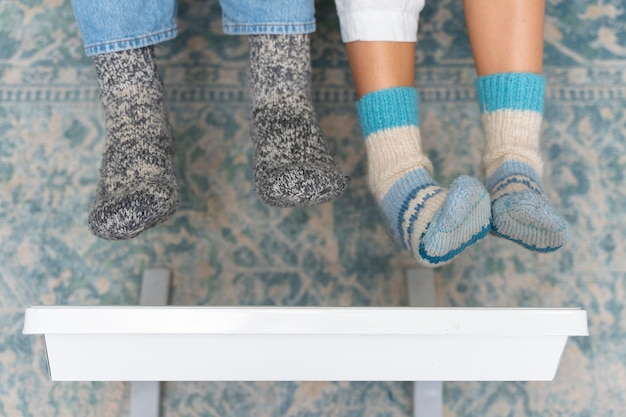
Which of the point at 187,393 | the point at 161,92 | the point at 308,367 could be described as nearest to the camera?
the point at 308,367

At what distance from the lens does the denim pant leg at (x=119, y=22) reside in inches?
23.8

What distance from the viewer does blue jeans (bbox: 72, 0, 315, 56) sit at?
0.61m

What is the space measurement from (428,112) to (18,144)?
64 centimetres

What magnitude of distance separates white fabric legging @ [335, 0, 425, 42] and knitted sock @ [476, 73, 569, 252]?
12cm

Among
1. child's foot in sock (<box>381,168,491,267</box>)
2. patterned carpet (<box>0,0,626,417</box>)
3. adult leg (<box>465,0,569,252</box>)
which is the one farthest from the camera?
patterned carpet (<box>0,0,626,417</box>)

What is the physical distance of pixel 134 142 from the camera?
0.62 metres

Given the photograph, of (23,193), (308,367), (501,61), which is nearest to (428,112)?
(501,61)

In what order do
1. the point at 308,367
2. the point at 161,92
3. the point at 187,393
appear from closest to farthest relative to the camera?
1. the point at 308,367
2. the point at 161,92
3. the point at 187,393

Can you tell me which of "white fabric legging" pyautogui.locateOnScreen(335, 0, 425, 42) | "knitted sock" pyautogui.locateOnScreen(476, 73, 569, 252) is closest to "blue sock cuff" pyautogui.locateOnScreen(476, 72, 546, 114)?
"knitted sock" pyautogui.locateOnScreen(476, 73, 569, 252)

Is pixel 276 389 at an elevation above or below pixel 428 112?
below

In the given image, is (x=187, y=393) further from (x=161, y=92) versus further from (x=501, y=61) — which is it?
(x=501, y=61)

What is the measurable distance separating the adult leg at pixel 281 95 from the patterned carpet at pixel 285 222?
0.74 ft

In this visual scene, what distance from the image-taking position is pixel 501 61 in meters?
0.65

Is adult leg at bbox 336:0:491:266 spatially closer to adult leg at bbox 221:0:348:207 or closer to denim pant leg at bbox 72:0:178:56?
adult leg at bbox 221:0:348:207
